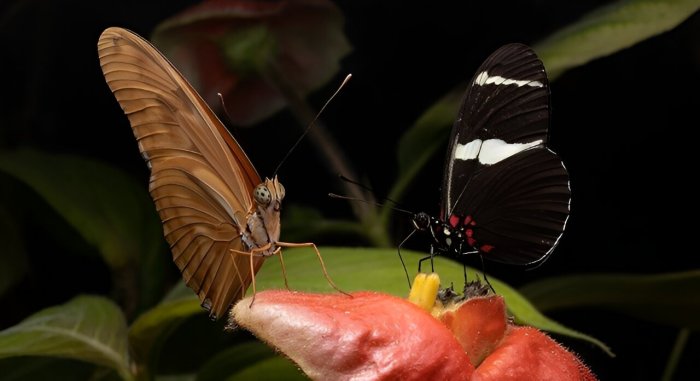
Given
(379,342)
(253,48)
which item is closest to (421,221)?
(379,342)

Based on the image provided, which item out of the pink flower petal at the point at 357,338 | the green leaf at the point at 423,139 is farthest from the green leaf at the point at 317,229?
the pink flower petal at the point at 357,338

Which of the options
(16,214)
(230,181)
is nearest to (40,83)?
(16,214)

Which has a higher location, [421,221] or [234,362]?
[421,221]

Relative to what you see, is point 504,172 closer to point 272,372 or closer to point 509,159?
point 509,159

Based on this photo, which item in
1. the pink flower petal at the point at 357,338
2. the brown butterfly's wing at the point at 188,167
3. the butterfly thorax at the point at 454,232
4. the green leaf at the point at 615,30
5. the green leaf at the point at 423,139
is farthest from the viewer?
the green leaf at the point at 423,139

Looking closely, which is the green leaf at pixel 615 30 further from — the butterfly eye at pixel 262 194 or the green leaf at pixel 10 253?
the green leaf at pixel 10 253
